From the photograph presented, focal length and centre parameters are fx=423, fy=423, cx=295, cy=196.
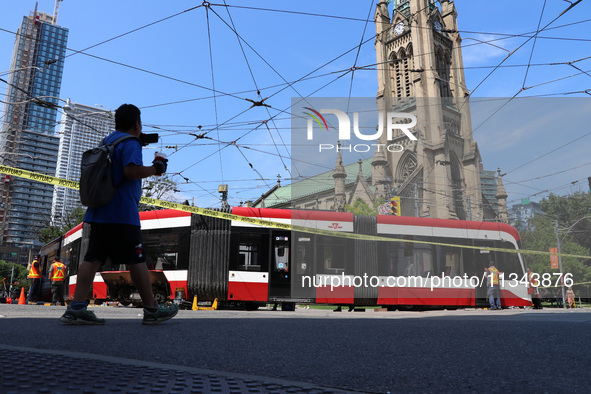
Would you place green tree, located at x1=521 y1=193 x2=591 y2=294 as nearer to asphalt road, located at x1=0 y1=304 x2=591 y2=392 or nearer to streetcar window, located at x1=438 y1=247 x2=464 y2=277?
streetcar window, located at x1=438 y1=247 x2=464 y2=277

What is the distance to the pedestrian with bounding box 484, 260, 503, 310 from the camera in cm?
1396

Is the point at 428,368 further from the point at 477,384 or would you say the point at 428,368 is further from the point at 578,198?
the point at 578,198

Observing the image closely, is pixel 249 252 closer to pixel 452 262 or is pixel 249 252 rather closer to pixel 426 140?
pixel 452 262

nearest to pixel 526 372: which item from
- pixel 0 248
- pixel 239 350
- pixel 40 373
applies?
pixel 239 350

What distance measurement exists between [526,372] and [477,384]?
0.42m

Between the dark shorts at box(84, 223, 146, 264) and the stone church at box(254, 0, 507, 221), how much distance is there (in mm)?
47694

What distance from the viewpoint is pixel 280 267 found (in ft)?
43.8

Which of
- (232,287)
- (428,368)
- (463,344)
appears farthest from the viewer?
(232,287)

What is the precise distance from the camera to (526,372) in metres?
1.98

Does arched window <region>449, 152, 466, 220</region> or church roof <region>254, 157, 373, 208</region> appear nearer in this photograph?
arched window <region>449, 152, 466, 220</region>

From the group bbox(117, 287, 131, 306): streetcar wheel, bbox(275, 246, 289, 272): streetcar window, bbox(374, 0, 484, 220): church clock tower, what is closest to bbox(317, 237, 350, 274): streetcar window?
bbox(275, 246, 289, 272): streetcar window

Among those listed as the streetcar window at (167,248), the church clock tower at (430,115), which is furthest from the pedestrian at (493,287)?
the church clock tower at (430,115)

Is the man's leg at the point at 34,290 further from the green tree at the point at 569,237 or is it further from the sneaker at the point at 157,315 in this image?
the green tree at the point at 569,237

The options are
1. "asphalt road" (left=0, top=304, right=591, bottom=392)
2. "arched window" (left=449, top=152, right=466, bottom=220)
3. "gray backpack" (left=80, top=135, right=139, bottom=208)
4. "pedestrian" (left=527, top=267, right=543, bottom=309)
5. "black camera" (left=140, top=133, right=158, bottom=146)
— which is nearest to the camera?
"asphalt road" (left=0, top=304, right=591, bottom=392)
